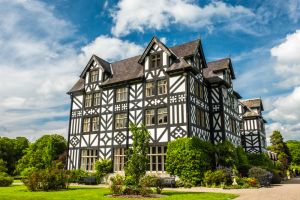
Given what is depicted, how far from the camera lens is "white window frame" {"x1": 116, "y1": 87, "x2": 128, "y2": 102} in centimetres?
2645

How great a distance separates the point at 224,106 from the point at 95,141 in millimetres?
13322

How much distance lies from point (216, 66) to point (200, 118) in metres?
7.57

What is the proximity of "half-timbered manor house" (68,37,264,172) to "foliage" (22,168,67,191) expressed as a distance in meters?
8.01

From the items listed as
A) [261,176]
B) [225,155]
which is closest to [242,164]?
[225,155]

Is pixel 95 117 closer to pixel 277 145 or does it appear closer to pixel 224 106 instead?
pixel 224 106

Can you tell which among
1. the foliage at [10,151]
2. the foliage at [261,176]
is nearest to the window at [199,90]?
the foliage at [261,176]

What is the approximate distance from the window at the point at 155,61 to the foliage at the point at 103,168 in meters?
9.80

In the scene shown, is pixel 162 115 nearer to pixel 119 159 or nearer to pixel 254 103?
pixel 119 159

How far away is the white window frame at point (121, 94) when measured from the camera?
86.8 feet

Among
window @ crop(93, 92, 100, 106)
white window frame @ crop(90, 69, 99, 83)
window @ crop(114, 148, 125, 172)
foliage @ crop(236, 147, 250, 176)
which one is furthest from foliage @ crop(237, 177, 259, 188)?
white window frame @ crop(90, 69, 99, 83)

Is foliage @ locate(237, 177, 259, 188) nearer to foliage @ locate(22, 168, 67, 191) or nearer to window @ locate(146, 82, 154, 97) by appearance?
window @ locate(146, 82, 154, 97)

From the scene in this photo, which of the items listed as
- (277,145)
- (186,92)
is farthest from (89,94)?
(277,145)

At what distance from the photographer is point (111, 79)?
92.6ft

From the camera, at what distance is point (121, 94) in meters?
26.7
